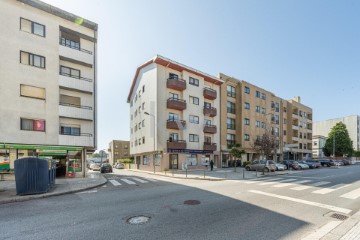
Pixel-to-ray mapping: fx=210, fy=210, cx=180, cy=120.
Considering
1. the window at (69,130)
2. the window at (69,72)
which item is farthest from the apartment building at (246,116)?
the window at (69,72)

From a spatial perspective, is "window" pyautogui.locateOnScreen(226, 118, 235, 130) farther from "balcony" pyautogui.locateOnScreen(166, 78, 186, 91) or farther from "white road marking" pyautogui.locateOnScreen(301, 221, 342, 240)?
"white road marking" pyautogui.locateOnScreen(301, 221, 342, 240)

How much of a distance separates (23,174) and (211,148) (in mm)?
26823

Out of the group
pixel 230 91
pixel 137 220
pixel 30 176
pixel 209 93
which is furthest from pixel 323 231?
pixel 230 91

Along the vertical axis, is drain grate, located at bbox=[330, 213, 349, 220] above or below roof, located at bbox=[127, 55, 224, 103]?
below

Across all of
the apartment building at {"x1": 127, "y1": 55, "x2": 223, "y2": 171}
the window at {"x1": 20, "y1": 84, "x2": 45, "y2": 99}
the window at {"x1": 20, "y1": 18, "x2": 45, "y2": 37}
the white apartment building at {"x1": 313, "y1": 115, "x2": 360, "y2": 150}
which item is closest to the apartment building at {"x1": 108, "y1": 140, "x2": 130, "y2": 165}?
the apartment building at {"x1": 127, "y1": 55, "x2": 223, "y2": 171}

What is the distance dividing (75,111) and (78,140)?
293 centimetres

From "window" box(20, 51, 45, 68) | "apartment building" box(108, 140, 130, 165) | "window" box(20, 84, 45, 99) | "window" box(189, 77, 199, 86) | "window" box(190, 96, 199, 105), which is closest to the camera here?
"window" box(20, 84, 45, 99)

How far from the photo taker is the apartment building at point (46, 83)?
17.9 m

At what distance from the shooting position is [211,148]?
111ft

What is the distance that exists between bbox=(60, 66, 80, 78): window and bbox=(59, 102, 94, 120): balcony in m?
3.13

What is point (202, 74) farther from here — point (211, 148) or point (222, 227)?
point (222, 227)

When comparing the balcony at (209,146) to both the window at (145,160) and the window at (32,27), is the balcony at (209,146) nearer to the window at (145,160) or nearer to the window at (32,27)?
the window at (145,160)

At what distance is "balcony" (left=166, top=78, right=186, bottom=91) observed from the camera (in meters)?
30.8

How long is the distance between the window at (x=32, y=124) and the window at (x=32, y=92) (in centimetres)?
220
